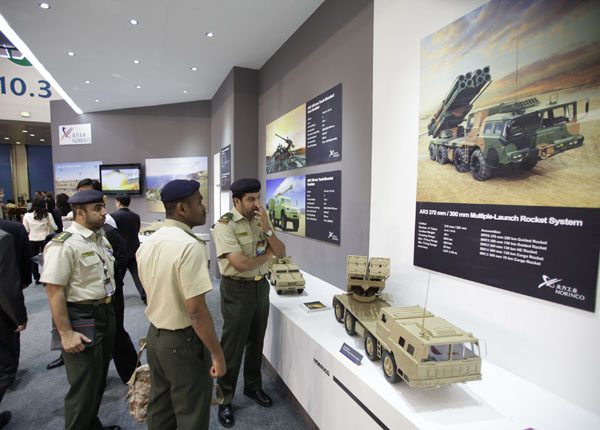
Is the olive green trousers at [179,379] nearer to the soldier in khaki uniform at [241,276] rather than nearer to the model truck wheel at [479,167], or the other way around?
the soldier in khaki uniform at [241,276]

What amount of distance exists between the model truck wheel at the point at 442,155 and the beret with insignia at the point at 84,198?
7.00 ft

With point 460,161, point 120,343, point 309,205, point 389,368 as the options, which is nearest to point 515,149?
point 460,161

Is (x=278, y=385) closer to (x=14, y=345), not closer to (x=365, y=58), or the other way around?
(x=14, y=345)

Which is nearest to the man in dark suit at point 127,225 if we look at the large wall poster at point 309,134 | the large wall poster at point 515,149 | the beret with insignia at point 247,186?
the large wall poster at point 309,134

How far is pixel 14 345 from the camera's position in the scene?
7.52 ft

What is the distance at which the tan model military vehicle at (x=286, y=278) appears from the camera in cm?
269

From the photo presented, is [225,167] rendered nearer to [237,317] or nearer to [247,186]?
[247,186]

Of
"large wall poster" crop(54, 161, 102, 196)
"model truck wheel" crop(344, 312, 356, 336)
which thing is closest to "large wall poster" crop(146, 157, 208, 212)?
"large wall poster" crop(54, 161, 102, 196)

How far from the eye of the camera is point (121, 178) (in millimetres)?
7219

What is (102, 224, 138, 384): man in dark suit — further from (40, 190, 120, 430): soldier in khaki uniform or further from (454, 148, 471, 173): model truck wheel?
(454, 148, 471, 173): model truck wheel

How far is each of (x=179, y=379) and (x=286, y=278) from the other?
1.41m

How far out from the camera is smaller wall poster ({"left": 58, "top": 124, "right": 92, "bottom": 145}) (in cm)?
744

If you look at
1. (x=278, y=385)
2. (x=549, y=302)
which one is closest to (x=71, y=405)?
(x=278, y=385)

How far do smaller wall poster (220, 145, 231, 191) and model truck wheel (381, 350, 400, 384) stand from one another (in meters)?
3.98
